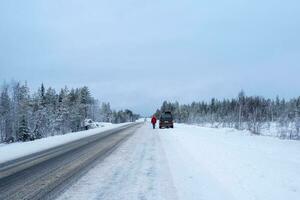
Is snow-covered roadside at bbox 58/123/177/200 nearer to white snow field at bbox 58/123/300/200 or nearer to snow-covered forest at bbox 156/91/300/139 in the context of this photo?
white snow field at bbox 58/123/300/200

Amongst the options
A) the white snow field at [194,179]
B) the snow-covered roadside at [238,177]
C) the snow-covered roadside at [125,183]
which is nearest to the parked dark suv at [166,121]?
the snow-covered roadside at [238,177]

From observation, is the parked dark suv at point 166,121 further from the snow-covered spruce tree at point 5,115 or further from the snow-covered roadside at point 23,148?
the snow-covered spruce tree at point 5,115

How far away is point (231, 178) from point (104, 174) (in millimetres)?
3411

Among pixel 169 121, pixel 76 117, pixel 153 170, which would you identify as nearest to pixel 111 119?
pixel 76 117

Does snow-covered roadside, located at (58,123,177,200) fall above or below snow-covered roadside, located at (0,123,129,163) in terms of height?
above

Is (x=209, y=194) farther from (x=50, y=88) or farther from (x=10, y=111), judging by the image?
(x=50, y=88)

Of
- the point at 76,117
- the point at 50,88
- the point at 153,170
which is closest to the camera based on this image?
the point at 153,170

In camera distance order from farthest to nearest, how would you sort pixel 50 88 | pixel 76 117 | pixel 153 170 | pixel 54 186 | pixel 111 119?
pixel 111 119
pixel 50 88
pixel 76 117
pixel 153 170
pixel 54 186

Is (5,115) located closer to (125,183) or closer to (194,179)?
(125,183)

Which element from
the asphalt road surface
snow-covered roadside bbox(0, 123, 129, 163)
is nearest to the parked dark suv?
snow-covered roadside bbox(0, 123, 129, 163)

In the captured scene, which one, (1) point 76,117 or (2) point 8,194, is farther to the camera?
(1) point 76,117

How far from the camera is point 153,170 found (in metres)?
10.3

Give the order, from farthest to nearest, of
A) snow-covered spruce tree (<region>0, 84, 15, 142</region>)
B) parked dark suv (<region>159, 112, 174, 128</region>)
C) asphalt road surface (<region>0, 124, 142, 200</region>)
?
snow-covered spruce tree (<region>0, 84, 15, 142</region>) < parked dark suv (<region>159, 112, 174, 128</region>) < asphalt road surface (<region>0, 124, 142, 200</region>)

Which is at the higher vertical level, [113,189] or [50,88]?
[50,88]
